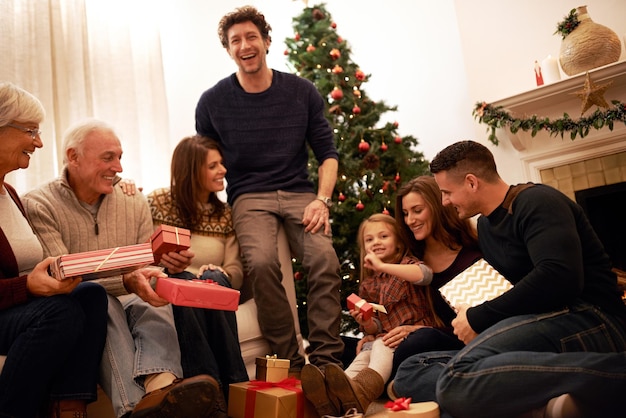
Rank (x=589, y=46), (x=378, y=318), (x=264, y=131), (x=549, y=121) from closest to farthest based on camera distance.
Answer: (x=378, y=318), (x=264, y=131), (x=589, y=46), (x=549, y=121)

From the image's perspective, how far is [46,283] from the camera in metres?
1.69

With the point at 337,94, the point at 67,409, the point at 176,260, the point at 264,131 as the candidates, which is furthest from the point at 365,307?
the point at 337,94

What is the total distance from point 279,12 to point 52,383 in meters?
4.08

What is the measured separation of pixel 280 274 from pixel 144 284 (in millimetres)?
757

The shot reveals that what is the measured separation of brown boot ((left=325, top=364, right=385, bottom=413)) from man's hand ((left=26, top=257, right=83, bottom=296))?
34.8 inches

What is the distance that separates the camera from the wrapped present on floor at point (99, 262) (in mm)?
1644

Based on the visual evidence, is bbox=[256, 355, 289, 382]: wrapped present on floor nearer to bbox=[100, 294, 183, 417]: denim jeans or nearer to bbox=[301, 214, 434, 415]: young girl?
bbox=[301, 214, 434, 415]: young girl

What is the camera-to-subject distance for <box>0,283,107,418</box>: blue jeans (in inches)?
63.5

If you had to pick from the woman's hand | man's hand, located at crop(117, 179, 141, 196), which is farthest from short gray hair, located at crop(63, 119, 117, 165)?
the woman's hand

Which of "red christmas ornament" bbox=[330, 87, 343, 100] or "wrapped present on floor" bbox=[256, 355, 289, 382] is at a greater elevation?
"red christmas ornament" bbox=[330, 87, 343, 100]

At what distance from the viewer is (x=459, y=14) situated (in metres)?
4.23

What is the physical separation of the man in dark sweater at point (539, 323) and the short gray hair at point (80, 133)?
1.43m

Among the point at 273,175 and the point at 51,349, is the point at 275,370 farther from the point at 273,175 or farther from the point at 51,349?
the point at 273,175

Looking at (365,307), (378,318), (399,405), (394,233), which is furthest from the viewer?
(394,233)
